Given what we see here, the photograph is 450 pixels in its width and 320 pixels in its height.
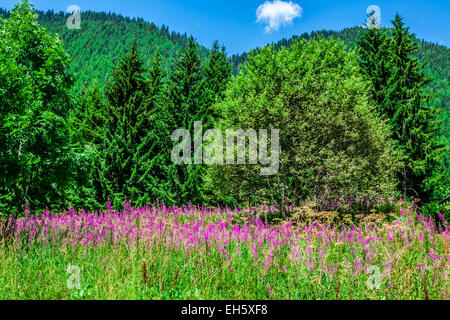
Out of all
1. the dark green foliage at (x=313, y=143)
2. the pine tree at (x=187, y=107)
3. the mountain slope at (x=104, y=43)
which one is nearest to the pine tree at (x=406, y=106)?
the dark green foliage at (x=313, y=143)

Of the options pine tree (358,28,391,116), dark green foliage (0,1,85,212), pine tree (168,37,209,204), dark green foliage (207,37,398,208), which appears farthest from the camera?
pine tree (358,28,391,116)

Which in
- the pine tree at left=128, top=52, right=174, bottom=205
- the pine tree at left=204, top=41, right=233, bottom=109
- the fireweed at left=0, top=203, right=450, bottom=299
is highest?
the pine tree at left=204, top=41, right=233, bottom=109

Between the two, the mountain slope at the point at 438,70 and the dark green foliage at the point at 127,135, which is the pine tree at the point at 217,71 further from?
the mountain slope at the point at 438,70

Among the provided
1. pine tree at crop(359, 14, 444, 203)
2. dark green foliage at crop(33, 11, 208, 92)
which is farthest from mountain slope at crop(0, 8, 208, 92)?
pine tree at crop(359, 14, 444, 203)

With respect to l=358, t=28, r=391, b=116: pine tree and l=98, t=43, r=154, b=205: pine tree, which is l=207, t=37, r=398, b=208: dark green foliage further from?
l=358, t=28, r=391, b=116: pine tree

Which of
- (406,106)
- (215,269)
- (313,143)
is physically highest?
(406,106)

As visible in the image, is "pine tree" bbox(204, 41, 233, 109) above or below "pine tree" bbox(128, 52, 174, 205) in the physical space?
above

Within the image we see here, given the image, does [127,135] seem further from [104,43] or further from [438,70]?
[438,70]

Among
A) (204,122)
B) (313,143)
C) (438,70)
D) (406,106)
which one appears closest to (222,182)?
(313,143)
